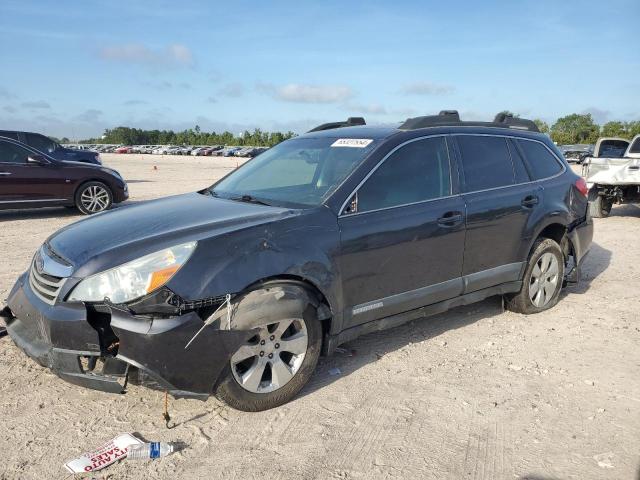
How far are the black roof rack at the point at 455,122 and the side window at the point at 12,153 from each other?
28.3 feet

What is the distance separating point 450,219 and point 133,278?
238cm

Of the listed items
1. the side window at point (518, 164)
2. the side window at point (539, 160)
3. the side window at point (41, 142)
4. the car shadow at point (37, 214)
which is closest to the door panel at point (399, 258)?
the side window at point (518, 164)

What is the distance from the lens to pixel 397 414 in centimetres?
338

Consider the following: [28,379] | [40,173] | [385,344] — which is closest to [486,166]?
[385,344]

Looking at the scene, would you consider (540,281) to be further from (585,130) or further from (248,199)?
(585,130)

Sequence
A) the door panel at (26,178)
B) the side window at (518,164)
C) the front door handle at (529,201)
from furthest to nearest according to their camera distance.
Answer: the door panel at (26,178), the side window at (518,164), the front door handle at (529,201)

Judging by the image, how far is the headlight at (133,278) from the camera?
3014 millimetres

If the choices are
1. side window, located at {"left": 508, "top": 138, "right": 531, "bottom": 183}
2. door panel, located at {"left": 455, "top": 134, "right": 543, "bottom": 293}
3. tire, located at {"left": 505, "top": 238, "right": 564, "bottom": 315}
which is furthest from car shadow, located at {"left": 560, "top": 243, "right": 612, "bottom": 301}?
side window, located at {"left": 508, "top": 138, "right": 531, "bottom": 183}

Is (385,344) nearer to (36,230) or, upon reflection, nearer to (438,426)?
(438,426)

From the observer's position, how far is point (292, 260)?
132 inches

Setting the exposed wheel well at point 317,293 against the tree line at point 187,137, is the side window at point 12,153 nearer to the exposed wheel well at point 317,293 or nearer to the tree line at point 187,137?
the exposed wheel well at point 317,293

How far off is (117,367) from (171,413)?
1.67 feet

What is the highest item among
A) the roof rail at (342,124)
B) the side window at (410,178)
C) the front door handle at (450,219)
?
the roof rail at (342,124)

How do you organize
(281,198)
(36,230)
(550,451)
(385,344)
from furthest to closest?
(36,230) < (385,344) < (281,198) < (550,451)
